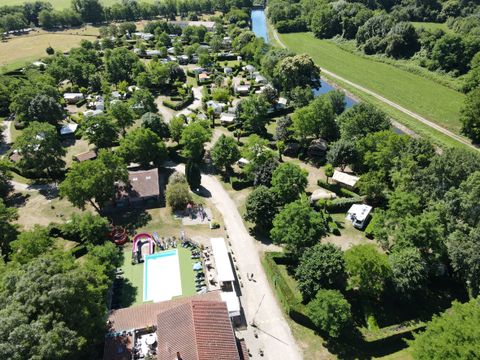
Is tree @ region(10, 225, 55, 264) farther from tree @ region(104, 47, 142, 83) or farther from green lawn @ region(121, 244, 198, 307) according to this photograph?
tree @ region(104, 47, 142, 83)

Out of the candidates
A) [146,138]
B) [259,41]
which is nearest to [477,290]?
[146,138]

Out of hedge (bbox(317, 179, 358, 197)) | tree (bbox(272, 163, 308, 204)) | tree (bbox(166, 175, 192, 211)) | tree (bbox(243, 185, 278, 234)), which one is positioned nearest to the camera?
tree (bbox(243, 185, 278, 234))

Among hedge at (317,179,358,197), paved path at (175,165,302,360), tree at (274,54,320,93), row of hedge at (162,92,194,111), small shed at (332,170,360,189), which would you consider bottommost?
→ paved path at (175,165,302,360)

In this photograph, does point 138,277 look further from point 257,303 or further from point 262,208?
point 262,208

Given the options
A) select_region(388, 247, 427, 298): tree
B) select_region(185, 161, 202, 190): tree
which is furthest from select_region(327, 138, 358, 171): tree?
select_region(388, 247, 427, 298): tree

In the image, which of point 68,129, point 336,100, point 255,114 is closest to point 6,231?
point 68,129

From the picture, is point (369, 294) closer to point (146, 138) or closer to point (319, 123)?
point (319, 123)

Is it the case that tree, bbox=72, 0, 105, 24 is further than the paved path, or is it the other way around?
tree, bbox=72, 0, 105, 24
